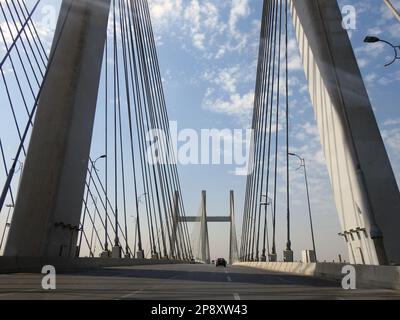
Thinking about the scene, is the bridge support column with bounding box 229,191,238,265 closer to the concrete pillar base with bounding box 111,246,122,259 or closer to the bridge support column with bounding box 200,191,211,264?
the bridge support column with bounding box 200,191,211,264

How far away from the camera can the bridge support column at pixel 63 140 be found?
74.8ft

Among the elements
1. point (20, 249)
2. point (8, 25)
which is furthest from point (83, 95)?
point (20, 249)

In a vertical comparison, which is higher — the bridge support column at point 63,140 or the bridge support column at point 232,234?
the bridge support column at point 232,234

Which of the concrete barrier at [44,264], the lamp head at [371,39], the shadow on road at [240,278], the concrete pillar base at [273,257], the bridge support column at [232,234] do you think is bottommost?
the shadow on road at [240,278]

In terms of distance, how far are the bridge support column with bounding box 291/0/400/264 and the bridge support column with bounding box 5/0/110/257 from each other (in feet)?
38.6

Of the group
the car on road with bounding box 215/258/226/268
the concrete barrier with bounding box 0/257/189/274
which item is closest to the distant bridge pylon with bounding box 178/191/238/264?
the car on road with bounding box 215/258/226/268

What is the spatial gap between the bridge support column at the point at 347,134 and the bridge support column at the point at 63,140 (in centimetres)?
1178

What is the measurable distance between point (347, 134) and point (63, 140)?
44.8 ft

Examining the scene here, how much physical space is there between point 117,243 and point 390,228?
23131mm

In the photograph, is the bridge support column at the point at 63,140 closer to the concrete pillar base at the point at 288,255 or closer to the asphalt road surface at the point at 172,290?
the asphalt road surface at the point at 172,290

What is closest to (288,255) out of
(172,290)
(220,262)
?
(220,262)

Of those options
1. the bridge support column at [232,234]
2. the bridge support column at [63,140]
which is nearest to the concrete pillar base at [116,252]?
the bridge support column at [63,140]
